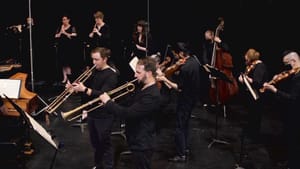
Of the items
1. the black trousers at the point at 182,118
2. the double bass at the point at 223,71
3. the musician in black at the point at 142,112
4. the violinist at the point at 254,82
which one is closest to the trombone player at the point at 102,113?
the musician in black at the point at 142,112

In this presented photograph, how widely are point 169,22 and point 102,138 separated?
21.0 feet

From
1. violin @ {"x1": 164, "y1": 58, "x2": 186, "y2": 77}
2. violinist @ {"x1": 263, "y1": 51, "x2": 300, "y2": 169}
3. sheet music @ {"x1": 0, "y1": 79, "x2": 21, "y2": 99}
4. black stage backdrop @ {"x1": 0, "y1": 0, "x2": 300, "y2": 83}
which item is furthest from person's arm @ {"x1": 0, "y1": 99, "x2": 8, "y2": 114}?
black stage backdrop @ {"x1": 0, "y1": 0, "x2": 300, "y2": 83}

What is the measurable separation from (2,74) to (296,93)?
4959 mm

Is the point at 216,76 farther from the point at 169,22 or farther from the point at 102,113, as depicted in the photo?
the point at 169,22

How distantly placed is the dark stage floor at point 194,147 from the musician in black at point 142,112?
139 centimetres

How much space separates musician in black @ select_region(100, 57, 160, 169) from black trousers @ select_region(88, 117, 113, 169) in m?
1.01

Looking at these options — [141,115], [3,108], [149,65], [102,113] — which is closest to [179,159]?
[102,113]

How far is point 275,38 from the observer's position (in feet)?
37.0

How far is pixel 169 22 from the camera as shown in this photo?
41.5 feet

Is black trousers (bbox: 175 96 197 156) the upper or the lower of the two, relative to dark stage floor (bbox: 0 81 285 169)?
upper

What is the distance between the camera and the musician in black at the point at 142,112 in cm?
560

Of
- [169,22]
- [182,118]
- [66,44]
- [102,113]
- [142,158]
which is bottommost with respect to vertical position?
[142,158]

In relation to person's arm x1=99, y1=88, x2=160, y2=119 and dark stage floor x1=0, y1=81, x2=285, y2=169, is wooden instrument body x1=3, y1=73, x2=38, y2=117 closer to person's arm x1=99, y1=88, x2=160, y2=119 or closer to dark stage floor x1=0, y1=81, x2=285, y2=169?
dark stage floor x1=0, y1=81, x2=285, y2=169

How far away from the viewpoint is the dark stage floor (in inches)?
298
